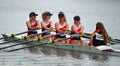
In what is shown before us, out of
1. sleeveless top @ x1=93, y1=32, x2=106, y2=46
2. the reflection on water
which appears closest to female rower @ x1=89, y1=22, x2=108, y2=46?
sleeveless top @ x1=93, y1=32, x2=106, y2=46

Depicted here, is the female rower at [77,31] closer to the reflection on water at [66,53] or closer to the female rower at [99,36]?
the reflection on water at [66,53]

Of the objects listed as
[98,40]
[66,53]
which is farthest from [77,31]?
[98,40]

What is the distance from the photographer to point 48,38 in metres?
21.4

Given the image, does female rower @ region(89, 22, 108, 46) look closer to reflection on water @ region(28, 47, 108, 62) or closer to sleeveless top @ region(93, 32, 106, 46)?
sleeveless top @ region(93, 32, 106, 46)

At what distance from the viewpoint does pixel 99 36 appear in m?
19.4

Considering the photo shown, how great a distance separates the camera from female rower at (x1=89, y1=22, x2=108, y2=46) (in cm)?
1895

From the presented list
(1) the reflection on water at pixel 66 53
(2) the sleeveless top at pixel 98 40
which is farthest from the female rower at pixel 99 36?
(1) the reflection on water at pixel 66 53

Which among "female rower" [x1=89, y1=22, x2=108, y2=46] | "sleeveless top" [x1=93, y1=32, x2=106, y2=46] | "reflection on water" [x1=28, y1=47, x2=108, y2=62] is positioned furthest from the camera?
"sleeveless top" [x1=93, y1=32, x2=106, y2=46]

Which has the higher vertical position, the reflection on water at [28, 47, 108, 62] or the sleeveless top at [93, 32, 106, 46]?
the sleeveless top at [93, 32, 106, 46]

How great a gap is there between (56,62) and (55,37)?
3346 mm

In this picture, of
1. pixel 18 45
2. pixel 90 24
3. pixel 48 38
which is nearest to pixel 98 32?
pixel 48 38

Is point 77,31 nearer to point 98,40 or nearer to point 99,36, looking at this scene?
Result: point 99,36

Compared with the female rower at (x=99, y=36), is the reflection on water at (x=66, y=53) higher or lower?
lower

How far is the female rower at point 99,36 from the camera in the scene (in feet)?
62.2
